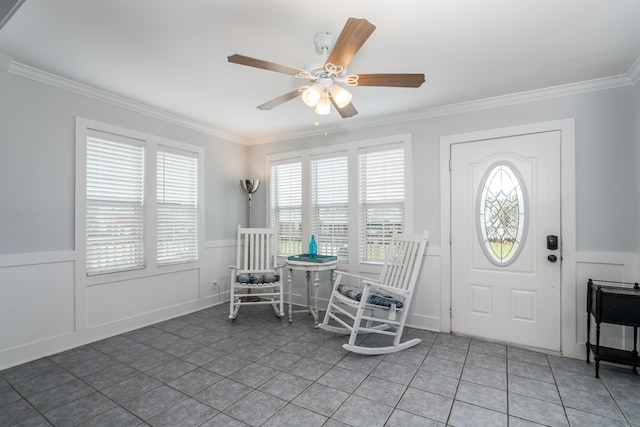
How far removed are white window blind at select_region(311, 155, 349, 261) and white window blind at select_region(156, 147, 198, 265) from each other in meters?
1.57

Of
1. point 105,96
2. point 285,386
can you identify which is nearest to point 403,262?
point 285,386

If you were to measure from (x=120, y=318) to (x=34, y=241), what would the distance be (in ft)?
3.62

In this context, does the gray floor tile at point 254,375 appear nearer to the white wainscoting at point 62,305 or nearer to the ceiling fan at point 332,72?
the white wainscoting at point 62,305

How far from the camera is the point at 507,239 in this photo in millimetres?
3135

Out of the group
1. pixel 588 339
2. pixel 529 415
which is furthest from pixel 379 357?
pixel 588 339

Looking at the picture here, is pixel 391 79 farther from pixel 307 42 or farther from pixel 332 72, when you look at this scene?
pixel 307 42

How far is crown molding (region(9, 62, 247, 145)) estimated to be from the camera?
104 inches

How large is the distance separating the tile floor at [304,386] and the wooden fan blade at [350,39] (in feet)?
6.97

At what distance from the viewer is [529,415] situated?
1976 millimetres

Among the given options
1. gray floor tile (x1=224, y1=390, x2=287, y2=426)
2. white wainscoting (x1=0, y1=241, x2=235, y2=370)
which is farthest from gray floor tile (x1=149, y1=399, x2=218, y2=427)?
white wainscoting (x1=0, y1=241, x2=235, y2=370)

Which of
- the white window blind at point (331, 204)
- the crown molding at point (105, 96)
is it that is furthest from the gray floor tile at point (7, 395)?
the white window blind at point (331, 204)

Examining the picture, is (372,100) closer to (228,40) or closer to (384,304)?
(228,40)

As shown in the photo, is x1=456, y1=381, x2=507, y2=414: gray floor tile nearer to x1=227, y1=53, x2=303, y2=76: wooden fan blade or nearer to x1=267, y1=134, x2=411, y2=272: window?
x1=267, y1=134, x2=411, y2=272: window

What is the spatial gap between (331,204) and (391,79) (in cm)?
234
